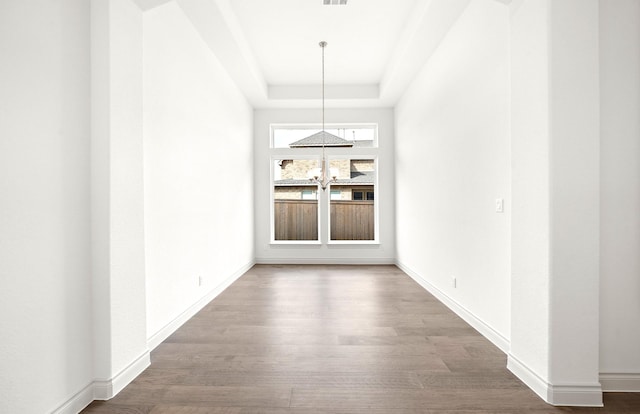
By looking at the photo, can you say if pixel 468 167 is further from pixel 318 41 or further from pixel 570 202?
pixel 318 41

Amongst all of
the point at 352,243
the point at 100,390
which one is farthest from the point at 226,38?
the point at 352,243

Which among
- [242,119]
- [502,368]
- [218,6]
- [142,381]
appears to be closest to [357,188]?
[242,119]

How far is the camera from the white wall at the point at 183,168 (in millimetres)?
2732

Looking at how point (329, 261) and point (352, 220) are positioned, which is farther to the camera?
point (352, 220)

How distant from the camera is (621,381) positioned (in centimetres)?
202

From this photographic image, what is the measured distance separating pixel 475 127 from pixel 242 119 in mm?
3849

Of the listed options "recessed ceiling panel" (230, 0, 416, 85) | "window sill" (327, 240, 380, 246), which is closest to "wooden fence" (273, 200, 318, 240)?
"window sill" (327, 240, 380, 246)

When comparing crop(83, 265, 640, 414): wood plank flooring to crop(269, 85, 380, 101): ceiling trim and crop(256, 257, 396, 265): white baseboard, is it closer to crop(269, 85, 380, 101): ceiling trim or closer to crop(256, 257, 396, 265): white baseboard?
crop(256, 257, 396, 265): white baseboard

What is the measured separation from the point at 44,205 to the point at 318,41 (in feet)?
12.5

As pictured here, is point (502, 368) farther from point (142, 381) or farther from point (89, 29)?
point (89, 29)

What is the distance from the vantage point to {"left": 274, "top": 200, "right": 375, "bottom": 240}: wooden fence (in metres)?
7.12

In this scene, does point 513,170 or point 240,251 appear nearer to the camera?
point 513,170

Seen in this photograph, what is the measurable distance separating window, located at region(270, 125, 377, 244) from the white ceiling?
817mm

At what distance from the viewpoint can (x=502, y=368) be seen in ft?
7.67
